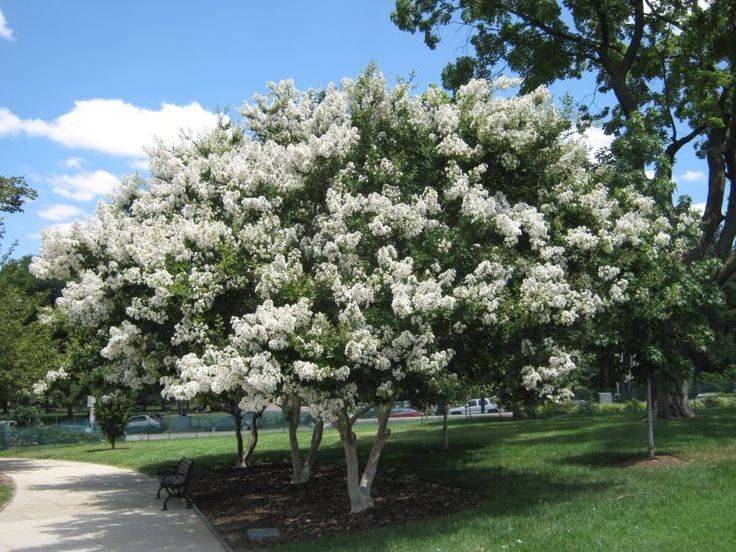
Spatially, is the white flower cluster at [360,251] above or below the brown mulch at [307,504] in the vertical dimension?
above

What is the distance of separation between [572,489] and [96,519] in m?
7.54

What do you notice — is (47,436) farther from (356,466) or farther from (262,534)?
(262,534)

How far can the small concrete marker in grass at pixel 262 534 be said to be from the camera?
9.72m

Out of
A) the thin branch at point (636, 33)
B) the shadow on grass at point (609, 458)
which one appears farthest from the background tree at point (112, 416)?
the thin branch at point (636, 33)

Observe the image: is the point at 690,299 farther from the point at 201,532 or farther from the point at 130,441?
the point at 130,441

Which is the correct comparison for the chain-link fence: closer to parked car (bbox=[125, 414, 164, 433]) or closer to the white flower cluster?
parked car (bbox=[125, 414, 164, 433])

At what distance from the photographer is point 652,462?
12.7 meters

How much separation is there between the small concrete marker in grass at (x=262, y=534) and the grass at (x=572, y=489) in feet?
3.22

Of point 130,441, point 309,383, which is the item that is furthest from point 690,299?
point 130,441

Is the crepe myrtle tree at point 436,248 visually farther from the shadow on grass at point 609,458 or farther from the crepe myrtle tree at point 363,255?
the shadow on grass at point 609,458

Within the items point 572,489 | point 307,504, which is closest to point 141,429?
point 307,504

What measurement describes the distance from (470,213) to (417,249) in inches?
32.4

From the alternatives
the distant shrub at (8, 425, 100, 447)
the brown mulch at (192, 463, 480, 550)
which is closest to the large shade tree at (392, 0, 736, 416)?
the brown mulch at (192, 463, 480, 550)

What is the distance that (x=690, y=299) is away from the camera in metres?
11.7
